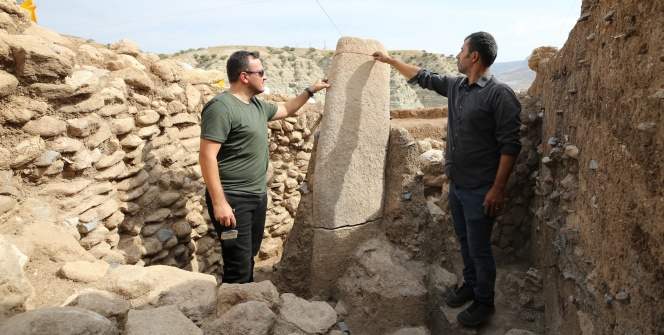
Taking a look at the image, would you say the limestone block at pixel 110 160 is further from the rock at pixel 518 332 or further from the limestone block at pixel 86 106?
the rock at pixel 518 332

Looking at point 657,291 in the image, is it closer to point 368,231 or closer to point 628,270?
point 628,270

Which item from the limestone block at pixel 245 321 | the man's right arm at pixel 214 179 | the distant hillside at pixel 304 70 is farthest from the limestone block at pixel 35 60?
the distant hillside at pixel 304 70

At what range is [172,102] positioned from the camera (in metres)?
4.58

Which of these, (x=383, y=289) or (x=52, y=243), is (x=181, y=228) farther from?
(x=383, y=289)

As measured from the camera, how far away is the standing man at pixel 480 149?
2.96 m

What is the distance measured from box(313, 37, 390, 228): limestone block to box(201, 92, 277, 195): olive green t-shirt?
0.48m

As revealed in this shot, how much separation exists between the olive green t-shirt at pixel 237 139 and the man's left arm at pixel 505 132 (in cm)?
175

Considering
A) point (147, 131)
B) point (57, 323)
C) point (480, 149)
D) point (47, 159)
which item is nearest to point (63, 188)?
point (47, 159)

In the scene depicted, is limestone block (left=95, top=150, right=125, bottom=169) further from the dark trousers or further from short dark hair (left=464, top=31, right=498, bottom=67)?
short dark hair (left=464, top=31, right=498, bottom=67)

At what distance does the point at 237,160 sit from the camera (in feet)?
11.3

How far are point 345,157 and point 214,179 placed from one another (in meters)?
1.03

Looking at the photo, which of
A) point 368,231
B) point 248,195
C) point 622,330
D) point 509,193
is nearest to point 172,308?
point 248,195

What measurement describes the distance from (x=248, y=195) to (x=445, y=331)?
1806mm

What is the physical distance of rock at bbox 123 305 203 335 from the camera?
2124 mm
